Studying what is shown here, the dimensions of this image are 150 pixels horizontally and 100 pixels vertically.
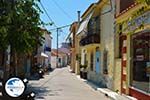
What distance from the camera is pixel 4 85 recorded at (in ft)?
26.3

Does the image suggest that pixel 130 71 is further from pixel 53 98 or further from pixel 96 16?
pixel 96 16

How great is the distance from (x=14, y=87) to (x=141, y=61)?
38.2 ft

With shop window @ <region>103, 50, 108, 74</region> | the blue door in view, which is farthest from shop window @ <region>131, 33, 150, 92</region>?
the blue door

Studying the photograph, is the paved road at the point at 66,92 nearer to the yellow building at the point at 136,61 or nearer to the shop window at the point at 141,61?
the yellow building at the point at 136,61

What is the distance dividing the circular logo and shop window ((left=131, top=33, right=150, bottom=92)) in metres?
10.0

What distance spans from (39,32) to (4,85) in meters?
15.0

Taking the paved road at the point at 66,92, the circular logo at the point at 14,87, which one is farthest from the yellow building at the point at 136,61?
the circular logo at the point at 14,87

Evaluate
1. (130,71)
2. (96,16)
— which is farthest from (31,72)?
(130,71)

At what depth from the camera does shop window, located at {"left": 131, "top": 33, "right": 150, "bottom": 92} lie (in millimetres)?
17688

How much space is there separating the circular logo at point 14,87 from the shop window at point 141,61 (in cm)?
1004

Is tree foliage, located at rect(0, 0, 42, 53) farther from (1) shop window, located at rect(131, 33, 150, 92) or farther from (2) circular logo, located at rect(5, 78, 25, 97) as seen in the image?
(1) shop window, located at rect(131, 33, 150, 92)

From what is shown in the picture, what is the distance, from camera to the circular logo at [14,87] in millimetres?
7815

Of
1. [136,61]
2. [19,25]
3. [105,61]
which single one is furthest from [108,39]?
[19,25]

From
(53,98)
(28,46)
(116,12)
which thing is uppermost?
(116,12)
